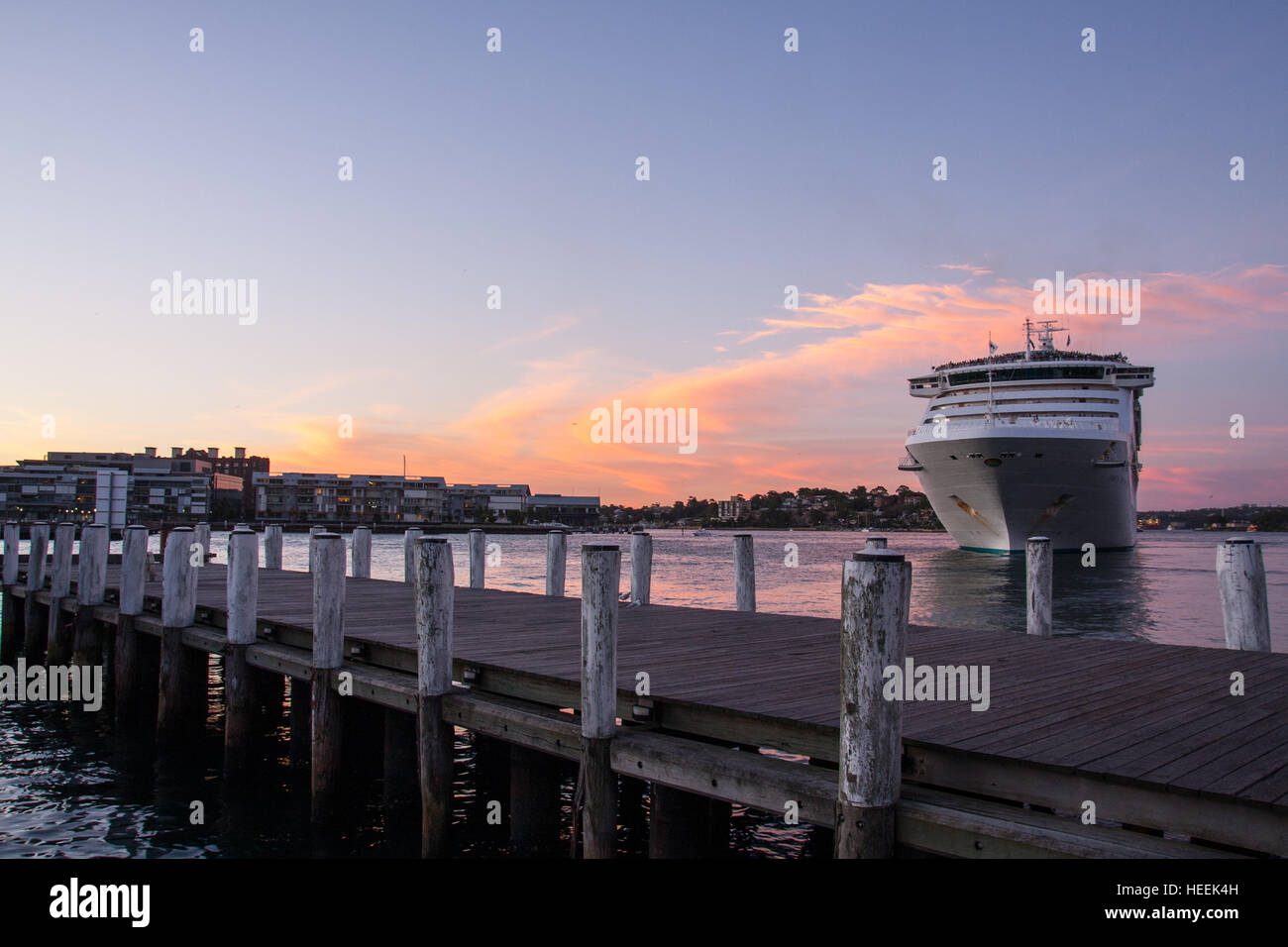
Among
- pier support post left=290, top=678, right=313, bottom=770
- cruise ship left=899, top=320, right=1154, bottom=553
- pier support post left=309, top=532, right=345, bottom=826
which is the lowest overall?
pier support post left=290, top=678, right=313, bottom=770

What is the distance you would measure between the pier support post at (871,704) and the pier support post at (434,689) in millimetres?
3808

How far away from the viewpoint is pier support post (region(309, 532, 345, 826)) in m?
8.41

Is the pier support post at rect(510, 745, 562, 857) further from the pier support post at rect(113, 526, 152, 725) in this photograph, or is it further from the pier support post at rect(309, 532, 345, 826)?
the pier support post at rect(113, 526, 152, 725)

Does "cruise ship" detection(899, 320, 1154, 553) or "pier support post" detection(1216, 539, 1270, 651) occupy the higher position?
"cruise ship" detection(899, 320, 1154, 553)

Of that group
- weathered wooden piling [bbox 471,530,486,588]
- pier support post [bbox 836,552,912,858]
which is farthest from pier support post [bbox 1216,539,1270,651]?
weathered wooden piling [bbox 471,530,486,588]

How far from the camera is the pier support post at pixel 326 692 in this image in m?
8.41

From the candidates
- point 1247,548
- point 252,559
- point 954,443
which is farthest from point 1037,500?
point 252,559

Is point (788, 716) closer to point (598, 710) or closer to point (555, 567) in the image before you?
point (598, 710)

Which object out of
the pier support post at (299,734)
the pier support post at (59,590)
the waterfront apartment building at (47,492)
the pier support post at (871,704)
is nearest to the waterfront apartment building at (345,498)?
the waterfront apartment building at (47,492)

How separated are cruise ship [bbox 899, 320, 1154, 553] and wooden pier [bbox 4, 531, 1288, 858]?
34.1 m
